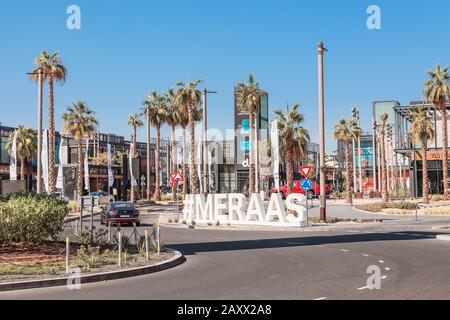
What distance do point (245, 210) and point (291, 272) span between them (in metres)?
19.7

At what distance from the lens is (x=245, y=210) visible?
1339 inches

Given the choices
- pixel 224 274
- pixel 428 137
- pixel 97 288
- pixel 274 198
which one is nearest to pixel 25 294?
pixel 97 288

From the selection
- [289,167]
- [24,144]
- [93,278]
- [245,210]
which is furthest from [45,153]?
[93,278]

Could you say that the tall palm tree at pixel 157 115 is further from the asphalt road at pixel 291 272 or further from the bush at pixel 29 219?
the bush at pixel 29 219

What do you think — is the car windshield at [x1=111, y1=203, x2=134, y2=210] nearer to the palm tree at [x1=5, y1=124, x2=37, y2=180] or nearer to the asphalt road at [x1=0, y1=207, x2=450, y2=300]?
the asphalt road at [x1=0, y1=207, x2=450, y2=300]

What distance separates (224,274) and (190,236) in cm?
1308

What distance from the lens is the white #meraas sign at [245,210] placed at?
31578mm

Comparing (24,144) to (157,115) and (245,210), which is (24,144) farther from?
(245,210)

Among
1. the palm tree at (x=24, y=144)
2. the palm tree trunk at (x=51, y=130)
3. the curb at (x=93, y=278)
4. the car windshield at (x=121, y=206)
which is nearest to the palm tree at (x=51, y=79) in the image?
the palm tree trunk at (x=51, y=130)

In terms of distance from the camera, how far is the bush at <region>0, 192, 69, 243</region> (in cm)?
1808

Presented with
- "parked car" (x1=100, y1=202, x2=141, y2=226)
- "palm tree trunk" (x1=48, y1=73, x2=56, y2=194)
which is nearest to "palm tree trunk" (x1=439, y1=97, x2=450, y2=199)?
"parked car" (x1=100, y1=202, x2=141, y2=226)

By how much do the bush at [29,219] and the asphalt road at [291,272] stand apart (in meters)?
4.28

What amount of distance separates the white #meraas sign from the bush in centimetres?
1467
